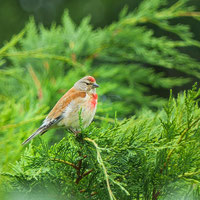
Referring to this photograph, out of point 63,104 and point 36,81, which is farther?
point 36,81

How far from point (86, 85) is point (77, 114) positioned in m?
0.37

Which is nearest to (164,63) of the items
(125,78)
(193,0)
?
(125,78)

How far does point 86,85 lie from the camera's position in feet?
8.73

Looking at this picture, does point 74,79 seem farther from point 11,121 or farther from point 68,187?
point 68,187

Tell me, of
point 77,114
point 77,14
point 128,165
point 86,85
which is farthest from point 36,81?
point 77,14

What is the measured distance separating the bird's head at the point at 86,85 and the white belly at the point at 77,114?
0.18m

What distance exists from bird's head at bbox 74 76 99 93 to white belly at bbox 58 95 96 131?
18 centimetres

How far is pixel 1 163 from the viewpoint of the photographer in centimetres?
159

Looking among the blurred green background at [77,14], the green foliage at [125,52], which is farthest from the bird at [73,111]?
the blurred green background at [77,14]

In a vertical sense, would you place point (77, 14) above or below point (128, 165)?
below

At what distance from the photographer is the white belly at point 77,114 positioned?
2.27 metres

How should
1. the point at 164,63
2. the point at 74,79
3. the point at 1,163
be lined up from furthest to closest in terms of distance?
the point at 164,63
the point at 74,79
the point at 1,163

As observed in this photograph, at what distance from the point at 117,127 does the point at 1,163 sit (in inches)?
24.3

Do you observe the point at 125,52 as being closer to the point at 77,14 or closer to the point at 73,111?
the point at 73,111
